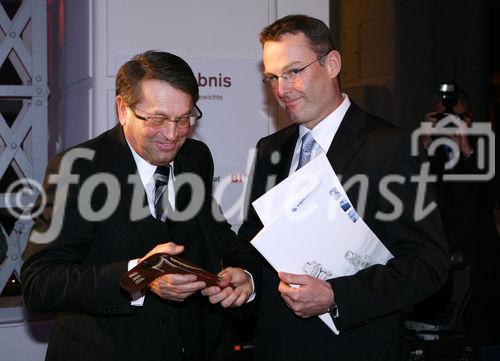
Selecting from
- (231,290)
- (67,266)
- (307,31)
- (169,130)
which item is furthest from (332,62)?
(67,266)

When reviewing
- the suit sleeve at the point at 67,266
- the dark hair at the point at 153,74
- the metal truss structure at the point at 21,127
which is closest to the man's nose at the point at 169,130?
the dark hair at the point at 153,74

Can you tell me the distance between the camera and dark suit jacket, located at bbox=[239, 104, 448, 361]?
2.18 m

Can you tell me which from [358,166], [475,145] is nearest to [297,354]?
[358,166]

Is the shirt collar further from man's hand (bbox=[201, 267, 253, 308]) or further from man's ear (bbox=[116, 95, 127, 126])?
man's hand (bbox=[201, 267, 253, 308])

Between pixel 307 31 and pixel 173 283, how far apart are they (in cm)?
96

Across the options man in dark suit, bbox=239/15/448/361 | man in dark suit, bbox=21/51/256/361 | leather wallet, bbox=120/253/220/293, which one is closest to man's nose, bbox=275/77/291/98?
man in dark suit, bbox=239/15/448/361

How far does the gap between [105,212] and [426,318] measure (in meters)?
2.21

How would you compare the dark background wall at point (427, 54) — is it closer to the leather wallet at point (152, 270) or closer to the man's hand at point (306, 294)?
the man's hand at point (306, 294)

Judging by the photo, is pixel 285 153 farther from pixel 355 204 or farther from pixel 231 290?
pixel 231 290

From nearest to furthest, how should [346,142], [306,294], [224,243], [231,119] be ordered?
[306,294] < [346,142] < [224,243] < [231,119]

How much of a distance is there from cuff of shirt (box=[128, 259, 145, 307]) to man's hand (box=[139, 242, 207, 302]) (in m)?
0.06

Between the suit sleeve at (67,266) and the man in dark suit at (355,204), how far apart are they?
0.51m

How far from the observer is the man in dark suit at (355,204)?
2.18m

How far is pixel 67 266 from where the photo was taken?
2.16 m
